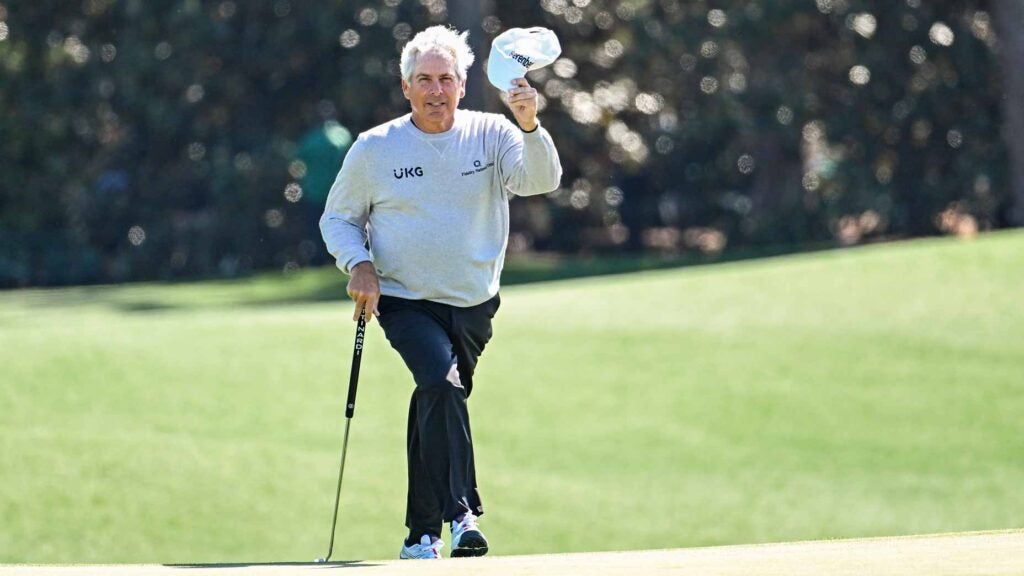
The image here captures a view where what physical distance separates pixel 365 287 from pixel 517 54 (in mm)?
907

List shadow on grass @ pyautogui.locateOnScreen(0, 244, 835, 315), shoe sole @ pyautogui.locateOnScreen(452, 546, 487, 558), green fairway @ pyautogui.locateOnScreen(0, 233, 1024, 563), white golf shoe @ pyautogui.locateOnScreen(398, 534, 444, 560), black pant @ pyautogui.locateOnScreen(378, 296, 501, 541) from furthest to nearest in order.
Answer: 1. shadow on grass @ pyautogui.locateOnScreen(0, 244, 835, 315)
2. green fairway @ pyautogui.locateOnScreen(0, 233, 1024, 563)
3. white golf shoe @ pyautogui.locateOnScreen(398, 534, 444, 560)
4. black pant @ pyautogui.locateOnScreen(378, 296, 501, 541)
5. shoe sole @ pyautogui.locateOnScreen(452, 546, 487, 558)

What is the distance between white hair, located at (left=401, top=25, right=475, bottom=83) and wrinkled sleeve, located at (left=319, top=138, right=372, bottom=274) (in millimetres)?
297

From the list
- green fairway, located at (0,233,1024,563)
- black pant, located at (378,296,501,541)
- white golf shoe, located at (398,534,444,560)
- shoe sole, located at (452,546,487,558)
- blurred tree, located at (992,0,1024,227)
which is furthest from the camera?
blurred tree, located at (992,0,1024,227)

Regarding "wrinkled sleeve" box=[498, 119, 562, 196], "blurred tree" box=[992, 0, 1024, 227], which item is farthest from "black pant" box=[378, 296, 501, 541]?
"blurred tree" box=[992, 0, 1024, 227]

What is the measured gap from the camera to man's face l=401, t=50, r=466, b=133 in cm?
586

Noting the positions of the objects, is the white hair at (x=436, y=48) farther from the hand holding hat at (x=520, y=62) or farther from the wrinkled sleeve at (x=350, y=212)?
the wrinkled sleeve at (x=350, y=212)

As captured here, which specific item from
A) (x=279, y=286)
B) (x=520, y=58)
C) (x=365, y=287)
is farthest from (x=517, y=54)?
(x=279, y=286)

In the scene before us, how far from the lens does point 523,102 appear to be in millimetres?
5758

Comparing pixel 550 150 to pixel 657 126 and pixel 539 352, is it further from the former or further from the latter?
pixel 657 126

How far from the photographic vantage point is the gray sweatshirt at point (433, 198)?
5.96 meters

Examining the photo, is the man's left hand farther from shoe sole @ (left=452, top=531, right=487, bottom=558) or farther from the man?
shoe sole @ (left=452, top=531, right=487, bottom=558)

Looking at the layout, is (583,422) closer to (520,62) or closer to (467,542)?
(467,542)

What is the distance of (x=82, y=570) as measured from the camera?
501cm

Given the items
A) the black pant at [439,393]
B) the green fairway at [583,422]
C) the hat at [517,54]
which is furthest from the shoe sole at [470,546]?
the green fairway at [583,422]
